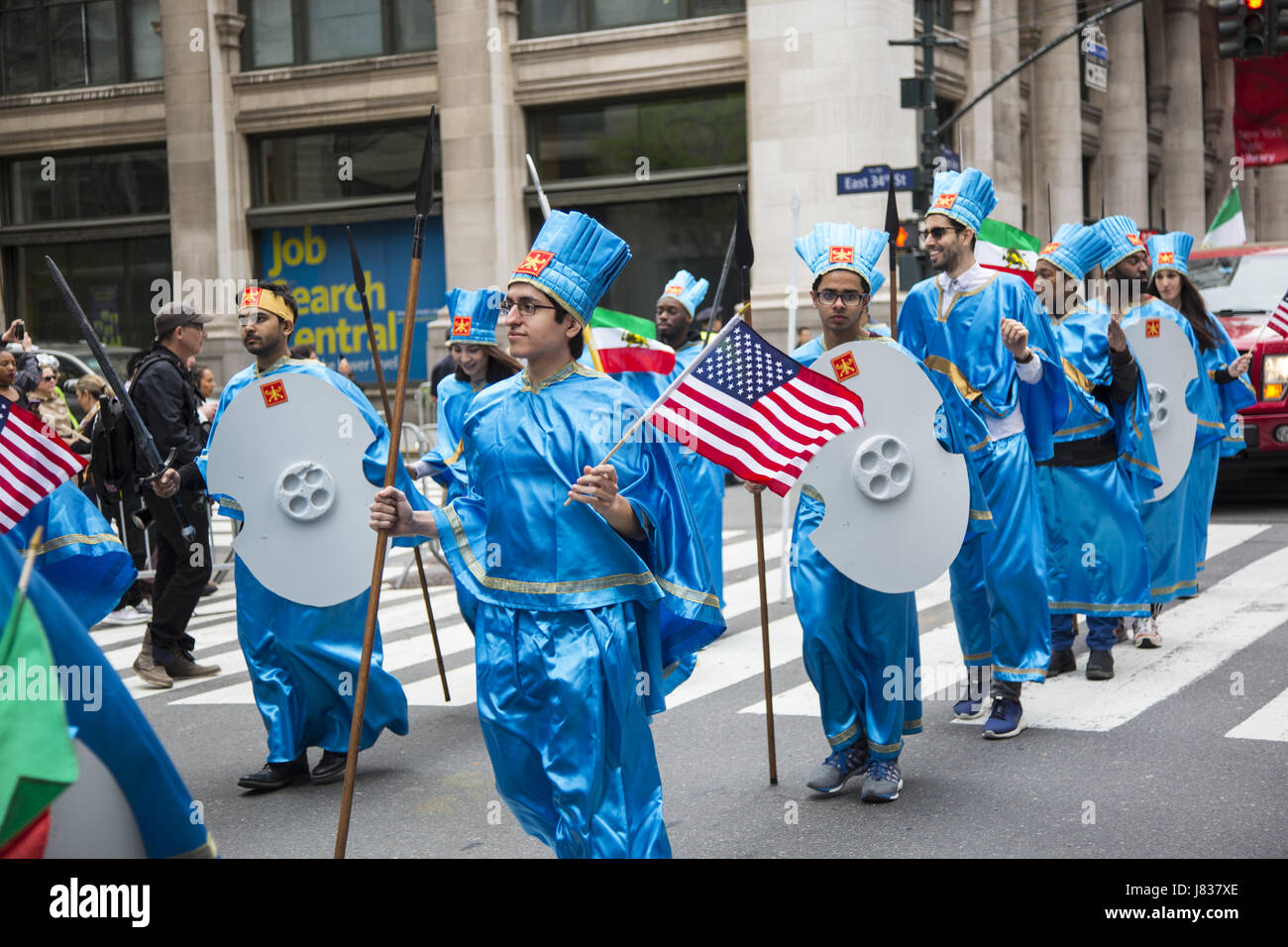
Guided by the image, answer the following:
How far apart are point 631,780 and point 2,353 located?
501 centimetres

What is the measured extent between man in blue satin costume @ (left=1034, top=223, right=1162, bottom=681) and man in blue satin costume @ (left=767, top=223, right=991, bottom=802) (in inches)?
82.7

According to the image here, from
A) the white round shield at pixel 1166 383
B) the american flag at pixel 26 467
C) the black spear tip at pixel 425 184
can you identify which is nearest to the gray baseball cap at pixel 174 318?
the american flag at pixel 26 467

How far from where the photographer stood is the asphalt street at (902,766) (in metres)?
5.05

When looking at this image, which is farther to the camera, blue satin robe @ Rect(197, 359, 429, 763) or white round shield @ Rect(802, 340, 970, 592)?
blue satin robe @ Rect(197, 359, 429, 763)

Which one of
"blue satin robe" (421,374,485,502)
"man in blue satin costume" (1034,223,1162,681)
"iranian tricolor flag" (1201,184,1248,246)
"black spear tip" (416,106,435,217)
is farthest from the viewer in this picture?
"iranian tricolor flag" (1201,184,1248,246)

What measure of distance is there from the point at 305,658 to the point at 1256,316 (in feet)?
36.6

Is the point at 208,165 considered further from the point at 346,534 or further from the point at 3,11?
the point at 346,534

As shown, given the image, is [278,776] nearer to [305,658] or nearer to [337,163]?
[305,658]

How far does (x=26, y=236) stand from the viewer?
28.0 meters

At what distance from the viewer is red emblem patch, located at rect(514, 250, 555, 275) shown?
13.1 feet

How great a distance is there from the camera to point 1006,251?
768 centimetres

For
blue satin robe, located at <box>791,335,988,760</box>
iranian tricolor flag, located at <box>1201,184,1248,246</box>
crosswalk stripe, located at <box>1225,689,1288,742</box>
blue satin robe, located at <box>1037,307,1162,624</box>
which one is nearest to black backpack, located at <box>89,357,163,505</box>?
blue satin robe, located at <box>791,335,988,760</box>

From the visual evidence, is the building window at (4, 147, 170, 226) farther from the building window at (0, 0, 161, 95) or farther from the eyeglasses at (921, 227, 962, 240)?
the eyeglasses at (921, 227, 962, 240)

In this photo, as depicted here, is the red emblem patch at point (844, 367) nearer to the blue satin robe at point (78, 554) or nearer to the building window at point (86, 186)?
the blue satin robe at point (78, 554)
